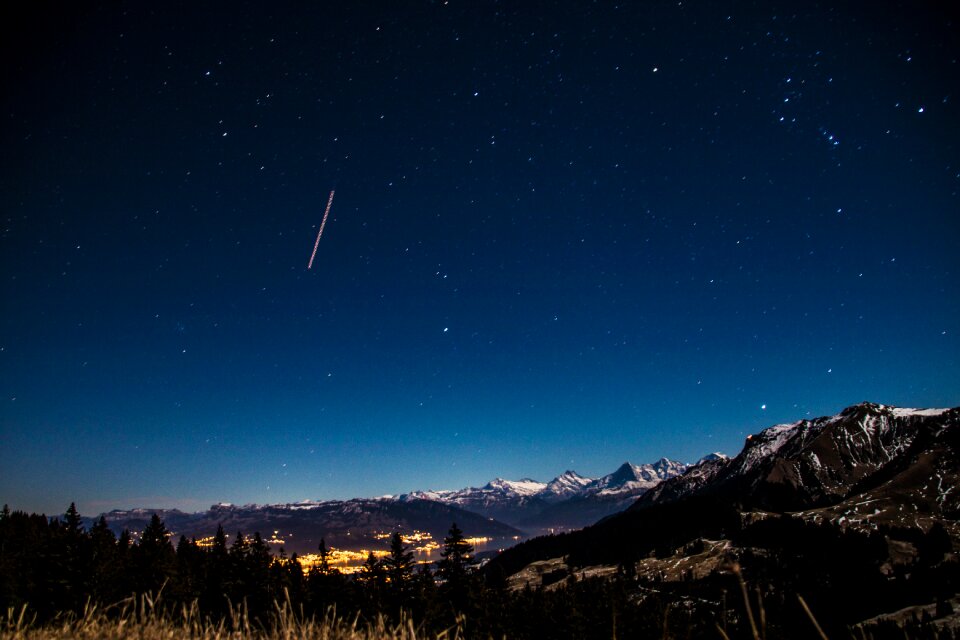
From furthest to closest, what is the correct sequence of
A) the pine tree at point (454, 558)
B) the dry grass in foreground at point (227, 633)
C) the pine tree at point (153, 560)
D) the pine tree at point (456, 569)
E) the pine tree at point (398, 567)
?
1. the pine tree at point (398, 567)
2. the pine tree at point (456, 569)
3. the pine tree at point (454, 558)
4. the pine tree at point (153, 560)
5. the dry grass in foreground at point (227, 633)

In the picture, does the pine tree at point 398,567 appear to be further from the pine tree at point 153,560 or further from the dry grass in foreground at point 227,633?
the dry grass in foreground at point 227,633

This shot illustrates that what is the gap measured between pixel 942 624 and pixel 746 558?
63695 millimetres

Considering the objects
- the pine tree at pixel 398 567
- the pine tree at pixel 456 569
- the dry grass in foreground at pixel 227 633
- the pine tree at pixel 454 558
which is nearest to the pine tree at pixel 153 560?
the pine tree at pixel 398 567

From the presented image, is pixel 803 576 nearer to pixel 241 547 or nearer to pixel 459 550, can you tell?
pixel 459 550

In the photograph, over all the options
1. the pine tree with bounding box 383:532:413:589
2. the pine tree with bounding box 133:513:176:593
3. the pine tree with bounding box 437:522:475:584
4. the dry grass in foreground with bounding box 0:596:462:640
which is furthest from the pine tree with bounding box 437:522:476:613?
the dry grass in foreground with bounding box 0:596:462:640

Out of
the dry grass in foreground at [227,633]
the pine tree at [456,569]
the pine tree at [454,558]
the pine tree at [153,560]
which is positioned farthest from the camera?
the pine tree at [456,569]

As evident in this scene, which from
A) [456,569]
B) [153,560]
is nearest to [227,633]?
[456,569]

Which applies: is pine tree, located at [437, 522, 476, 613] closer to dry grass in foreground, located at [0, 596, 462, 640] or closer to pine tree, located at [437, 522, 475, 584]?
pine tree, located at [437, 522, 475, 584]

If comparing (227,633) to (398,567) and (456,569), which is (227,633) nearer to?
(398,567)

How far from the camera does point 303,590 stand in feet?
173

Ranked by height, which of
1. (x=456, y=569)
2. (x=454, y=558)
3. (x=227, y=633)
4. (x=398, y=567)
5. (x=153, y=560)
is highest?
(x=227, y=633)

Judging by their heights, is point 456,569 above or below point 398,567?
below

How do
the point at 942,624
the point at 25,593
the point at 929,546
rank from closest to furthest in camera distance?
the point at 25,593 → the point at 942,624 → the point at 929,546

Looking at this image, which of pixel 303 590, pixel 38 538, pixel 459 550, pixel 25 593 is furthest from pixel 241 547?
pixel 38 538
